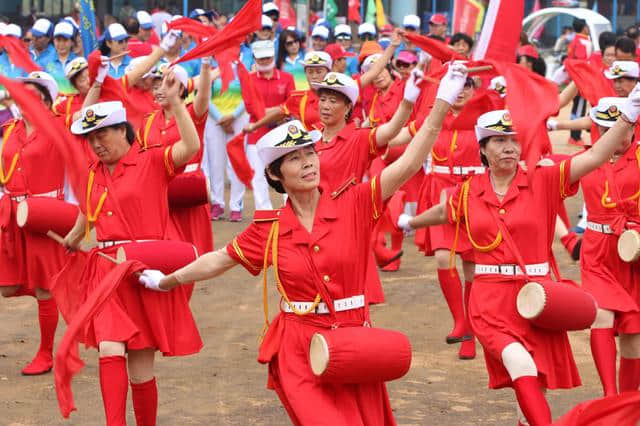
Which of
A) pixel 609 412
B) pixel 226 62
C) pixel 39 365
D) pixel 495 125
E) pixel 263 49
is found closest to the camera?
pixel 609 412

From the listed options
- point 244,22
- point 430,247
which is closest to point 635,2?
point 430,247

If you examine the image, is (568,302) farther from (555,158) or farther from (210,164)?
(210,164)

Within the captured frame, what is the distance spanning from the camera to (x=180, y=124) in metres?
6.72

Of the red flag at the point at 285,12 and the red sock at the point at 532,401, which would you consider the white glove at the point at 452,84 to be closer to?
the red sock at the point at 532,401

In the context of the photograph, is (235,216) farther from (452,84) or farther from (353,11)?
(353,11)

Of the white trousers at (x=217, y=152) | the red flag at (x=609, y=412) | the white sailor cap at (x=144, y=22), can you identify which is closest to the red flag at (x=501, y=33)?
the red flag at (x=609, y=412)

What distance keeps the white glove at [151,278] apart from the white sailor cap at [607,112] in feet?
9.91

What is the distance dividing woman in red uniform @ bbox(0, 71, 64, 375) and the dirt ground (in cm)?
56

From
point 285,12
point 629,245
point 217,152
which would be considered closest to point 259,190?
point 217,152

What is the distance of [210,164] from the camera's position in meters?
15.6

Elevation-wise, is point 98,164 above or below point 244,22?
below

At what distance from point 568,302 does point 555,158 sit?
1.26 metres

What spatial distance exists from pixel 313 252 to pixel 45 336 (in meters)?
3.96

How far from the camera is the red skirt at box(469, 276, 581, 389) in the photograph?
21.0 feet
